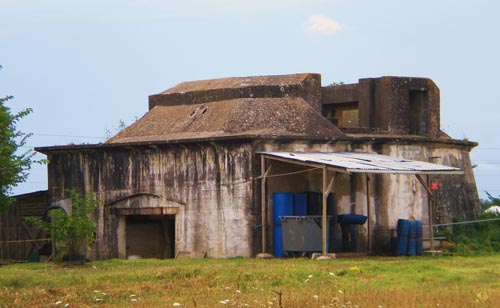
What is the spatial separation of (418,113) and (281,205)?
7671 mm

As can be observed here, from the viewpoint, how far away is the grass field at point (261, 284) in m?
17.6

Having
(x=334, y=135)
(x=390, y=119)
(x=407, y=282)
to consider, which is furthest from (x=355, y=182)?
(x=407, y=282)

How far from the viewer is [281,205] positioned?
30625mm

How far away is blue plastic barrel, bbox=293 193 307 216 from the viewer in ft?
101

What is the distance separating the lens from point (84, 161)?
3431cm

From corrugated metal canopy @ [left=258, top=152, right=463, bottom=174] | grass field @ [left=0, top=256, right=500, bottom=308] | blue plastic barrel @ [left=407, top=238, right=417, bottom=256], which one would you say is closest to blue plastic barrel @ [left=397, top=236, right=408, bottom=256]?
blue plastic barrel @ [left=407, top=238, right=417, bottom=256]

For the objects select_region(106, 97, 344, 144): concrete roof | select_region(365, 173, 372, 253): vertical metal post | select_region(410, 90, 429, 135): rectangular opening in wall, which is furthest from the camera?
select_region(410, 90, 429, 135): rectangular opening in wall

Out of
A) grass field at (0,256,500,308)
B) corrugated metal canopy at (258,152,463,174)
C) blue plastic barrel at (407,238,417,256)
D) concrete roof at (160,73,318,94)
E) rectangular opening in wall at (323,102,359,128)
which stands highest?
concrete roof at (160,73,318,94)

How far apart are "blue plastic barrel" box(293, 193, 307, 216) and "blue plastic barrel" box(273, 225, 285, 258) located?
710 millimetres

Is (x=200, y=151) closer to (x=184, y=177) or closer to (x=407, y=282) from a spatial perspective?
(x=184, y=177)

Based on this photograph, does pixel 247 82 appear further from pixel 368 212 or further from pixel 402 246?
pixel 402 246

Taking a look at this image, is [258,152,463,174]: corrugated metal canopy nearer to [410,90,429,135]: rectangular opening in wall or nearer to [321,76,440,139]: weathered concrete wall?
[321,76,440,139]: weathered concrete wall

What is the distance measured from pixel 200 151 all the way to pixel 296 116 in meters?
3.18

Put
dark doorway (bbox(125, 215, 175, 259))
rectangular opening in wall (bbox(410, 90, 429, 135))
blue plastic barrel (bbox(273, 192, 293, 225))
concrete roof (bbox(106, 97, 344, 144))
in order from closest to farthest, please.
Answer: blue plastic barrel (bbox(273, 192, 293, 225)) → concrete roof (bbox(106, 97, 344, 144)) → dark doorway (bbox(125, 215, 175, 259)) → rectangular opening in wall (bbox(410, 90, 429, 135))
